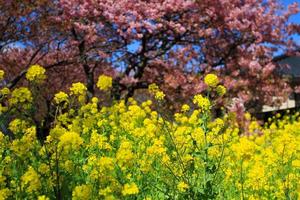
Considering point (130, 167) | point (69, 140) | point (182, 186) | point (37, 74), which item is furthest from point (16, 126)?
point (182, 186)

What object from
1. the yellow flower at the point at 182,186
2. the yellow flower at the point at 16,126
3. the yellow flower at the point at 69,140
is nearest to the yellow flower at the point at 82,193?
the yellow flower at the point at 69,140

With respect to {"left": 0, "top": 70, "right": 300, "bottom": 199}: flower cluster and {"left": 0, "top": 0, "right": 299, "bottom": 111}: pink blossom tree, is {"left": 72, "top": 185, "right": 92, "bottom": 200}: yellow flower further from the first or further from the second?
{"left": 0, "top": 0, "right": 299, "bottom": 111}: pink blossom tree

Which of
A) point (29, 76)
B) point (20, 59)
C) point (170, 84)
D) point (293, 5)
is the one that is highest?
point (293, 5)

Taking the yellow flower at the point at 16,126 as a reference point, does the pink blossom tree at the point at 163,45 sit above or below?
above

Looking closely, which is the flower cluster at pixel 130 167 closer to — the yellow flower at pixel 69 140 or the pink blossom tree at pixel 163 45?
the yellow flower at pixel 69 140

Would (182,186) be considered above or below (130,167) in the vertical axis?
below

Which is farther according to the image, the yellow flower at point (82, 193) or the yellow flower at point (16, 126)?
the yellow flower at point (16, 126)

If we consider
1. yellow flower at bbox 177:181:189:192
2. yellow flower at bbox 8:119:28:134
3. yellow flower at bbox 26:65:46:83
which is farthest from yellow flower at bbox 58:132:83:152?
yellow flower at bbox 8:119:28:134

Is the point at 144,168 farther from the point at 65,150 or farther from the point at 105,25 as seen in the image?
the point at 105,25

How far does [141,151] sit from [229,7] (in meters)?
9.49

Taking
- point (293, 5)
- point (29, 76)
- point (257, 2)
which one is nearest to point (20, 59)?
point (257, 2)

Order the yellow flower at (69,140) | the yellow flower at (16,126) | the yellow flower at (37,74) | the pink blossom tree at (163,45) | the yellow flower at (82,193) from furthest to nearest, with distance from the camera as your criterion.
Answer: the pink blossom tree at (163,45), the yellow flower at (16,126), the yellow flower at (37,74), the yellow flower at (69,140), the yellow flower at (82,193)

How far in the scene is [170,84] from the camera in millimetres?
14344

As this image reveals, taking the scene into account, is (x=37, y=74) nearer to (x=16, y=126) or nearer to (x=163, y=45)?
(x=16, y=126)
